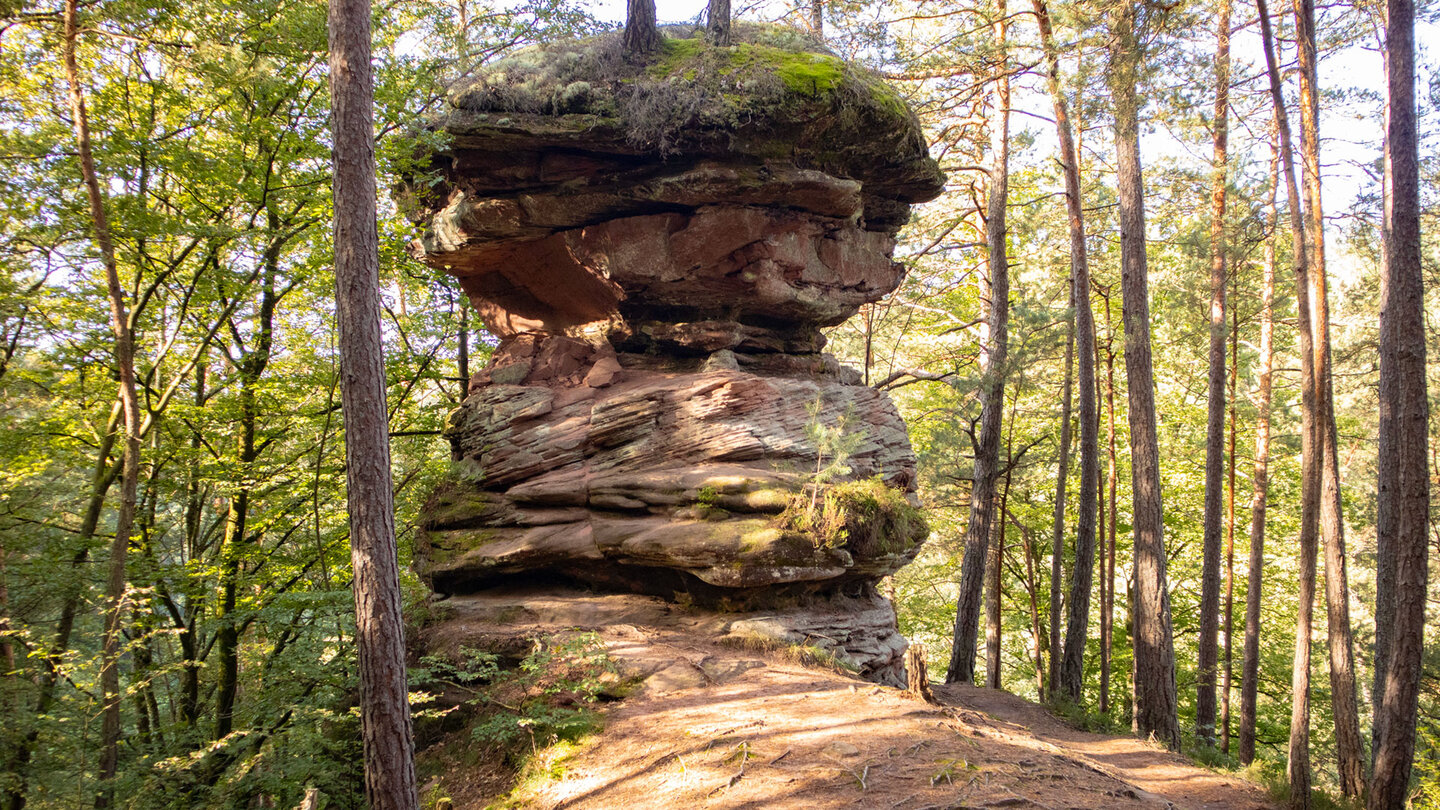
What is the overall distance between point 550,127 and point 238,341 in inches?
246

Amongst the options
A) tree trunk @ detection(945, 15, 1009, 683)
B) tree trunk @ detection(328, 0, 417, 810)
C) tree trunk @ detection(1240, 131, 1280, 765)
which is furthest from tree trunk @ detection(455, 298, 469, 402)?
tree trunk @ detection(1240, 131, 1280, 765)

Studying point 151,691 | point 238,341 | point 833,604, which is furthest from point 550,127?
point 151,691

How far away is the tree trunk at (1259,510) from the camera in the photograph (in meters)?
11.3

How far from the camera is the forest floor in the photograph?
4625mm

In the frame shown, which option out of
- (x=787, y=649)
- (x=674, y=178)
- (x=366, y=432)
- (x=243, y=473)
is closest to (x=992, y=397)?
(x=674, y=178)

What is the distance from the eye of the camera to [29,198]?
8.69 metres

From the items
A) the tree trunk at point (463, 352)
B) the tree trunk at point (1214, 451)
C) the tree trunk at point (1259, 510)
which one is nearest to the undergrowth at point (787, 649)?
the tree trunk at point (1214, 451)

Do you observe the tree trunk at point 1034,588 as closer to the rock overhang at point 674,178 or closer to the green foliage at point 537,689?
the rock overhang at point 674,178

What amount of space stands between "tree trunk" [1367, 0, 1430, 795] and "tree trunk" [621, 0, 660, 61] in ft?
26.6

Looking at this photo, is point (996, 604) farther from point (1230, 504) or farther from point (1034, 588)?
point (1230, 504)

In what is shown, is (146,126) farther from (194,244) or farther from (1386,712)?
(1386,712)

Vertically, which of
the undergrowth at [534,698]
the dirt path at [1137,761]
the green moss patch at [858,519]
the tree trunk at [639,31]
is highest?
the tree trunk at [639,31]

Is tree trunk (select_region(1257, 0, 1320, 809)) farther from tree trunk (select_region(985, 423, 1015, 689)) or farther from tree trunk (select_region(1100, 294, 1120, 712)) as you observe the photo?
tree trunk (select_region(985, 423, 1015, 689))

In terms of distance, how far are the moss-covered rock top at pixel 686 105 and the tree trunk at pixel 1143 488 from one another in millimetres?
3375
